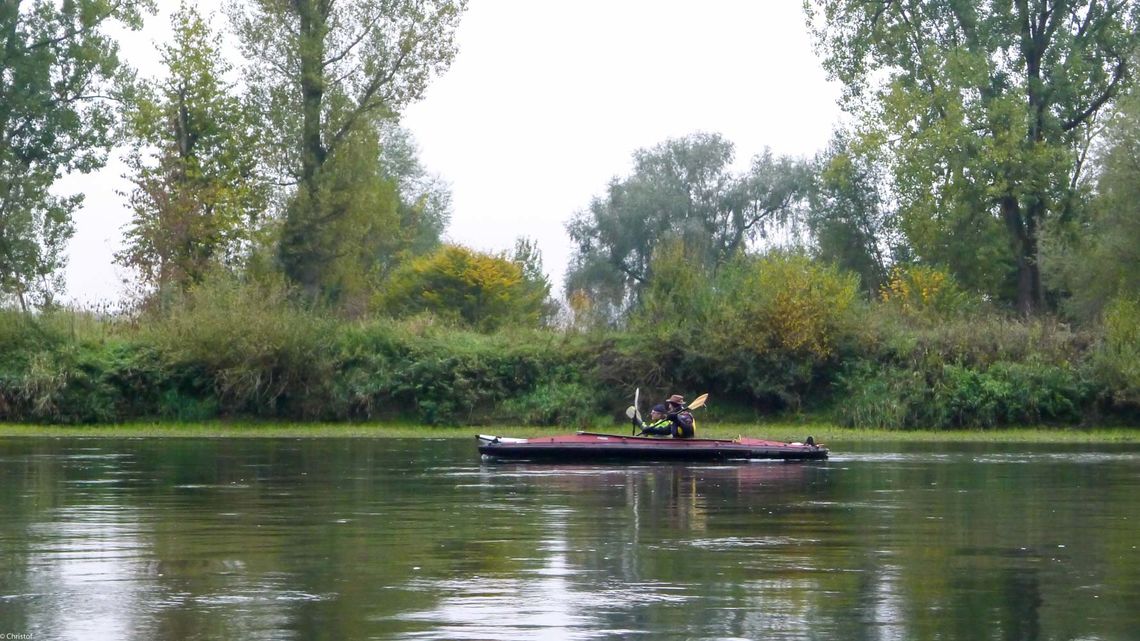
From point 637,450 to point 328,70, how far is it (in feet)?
104

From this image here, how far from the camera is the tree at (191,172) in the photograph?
61375 millimetres

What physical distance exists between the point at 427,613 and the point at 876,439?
3474cm

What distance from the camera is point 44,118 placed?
6306 cm

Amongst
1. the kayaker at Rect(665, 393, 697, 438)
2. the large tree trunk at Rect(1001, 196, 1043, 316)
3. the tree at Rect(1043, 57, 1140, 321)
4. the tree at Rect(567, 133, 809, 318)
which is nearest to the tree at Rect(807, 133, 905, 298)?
the tree at Rect(567, 133, 809, 318)

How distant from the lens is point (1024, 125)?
198ft

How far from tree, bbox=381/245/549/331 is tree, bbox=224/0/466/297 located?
10947 mm

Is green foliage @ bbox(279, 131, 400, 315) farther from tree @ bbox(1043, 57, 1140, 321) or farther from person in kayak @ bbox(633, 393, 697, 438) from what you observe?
person in kayak @ bbox(633, 393, 697, 438)

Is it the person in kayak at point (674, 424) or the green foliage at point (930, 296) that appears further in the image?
the green foliage at point (930, 296)

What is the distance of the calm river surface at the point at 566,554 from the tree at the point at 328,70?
30.8 meters

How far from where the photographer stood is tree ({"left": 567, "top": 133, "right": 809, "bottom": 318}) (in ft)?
321

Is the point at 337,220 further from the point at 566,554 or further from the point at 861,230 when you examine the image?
the point at 566,554

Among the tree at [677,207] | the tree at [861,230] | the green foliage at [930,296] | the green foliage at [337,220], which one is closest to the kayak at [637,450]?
the green foliage at [930,296]

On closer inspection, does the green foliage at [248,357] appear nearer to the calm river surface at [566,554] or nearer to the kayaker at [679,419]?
the calm river surface at [566,554]

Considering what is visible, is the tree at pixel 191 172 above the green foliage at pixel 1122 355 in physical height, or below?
above
